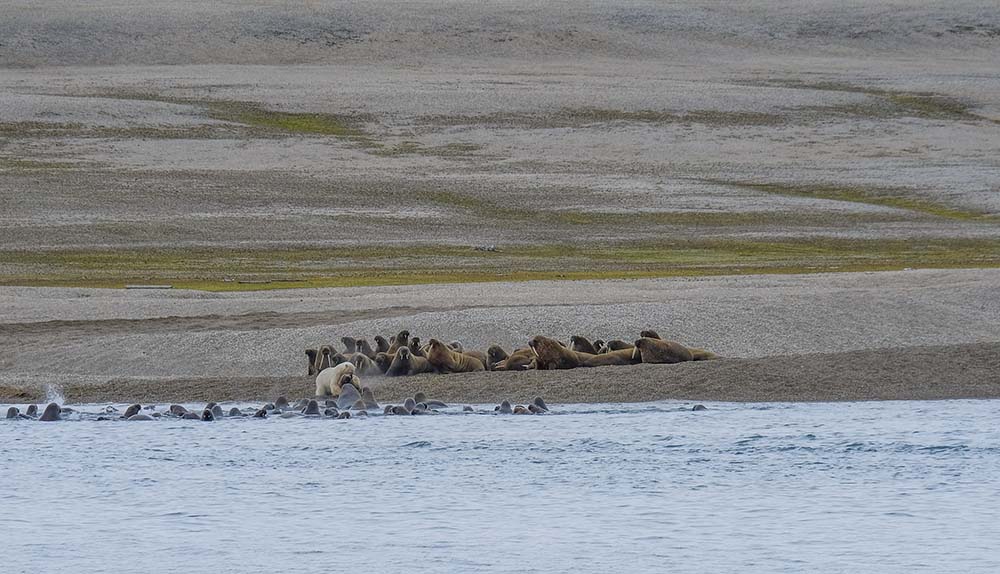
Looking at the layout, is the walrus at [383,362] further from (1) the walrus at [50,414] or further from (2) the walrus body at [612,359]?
(1) the walrus at [50,414]

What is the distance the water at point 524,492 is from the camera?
13289 millimetres

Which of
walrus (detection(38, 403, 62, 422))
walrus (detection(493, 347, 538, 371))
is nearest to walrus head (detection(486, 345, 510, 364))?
walrus (detection(493, 347, 538, 371))

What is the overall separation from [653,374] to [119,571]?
450 inches

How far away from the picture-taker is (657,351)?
23.9 metres

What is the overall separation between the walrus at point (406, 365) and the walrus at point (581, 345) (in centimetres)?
226

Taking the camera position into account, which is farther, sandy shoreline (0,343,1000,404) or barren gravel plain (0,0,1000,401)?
barren gravel plain (0,0,1000,401)

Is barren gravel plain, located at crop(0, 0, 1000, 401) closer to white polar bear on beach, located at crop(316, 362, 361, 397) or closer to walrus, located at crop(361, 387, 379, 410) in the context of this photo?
walrus, located at crop(361, 387, 379, 410)

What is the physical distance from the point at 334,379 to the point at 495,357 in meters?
3.51

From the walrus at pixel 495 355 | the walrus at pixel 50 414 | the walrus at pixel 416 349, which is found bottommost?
the walrus at pixel 50 414

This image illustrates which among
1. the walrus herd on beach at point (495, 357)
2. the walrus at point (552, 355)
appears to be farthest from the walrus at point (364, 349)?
the walrus at point (552, 355)

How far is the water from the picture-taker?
13.3 meters

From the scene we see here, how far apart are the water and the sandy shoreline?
670 millimetres

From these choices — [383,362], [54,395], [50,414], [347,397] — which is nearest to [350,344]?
[383,362]

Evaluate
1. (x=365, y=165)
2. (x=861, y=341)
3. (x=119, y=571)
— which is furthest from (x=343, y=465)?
(x=365, y=165)
